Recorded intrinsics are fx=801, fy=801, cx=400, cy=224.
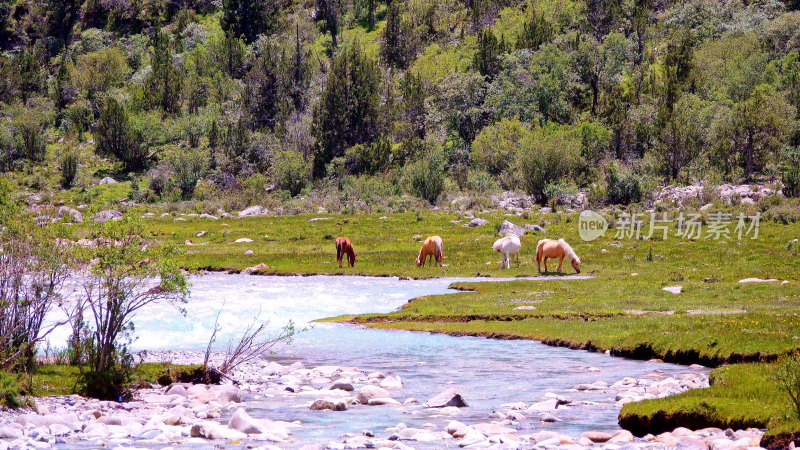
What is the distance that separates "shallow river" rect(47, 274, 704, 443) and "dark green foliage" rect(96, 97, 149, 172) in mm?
71351

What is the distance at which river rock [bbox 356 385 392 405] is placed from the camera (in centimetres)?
1840

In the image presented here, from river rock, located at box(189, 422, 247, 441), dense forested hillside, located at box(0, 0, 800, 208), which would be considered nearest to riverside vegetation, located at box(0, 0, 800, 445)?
dense forested hillside, located at box(0, 0, 800, 208)

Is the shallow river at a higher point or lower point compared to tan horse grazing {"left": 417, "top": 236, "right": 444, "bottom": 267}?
lower

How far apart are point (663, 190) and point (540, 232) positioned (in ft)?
80.7

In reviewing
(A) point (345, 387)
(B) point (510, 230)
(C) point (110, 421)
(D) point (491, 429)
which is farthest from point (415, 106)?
(D) point (491, 429)

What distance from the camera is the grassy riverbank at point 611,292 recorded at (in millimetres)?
16969

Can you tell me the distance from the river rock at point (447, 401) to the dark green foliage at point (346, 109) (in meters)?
86.1

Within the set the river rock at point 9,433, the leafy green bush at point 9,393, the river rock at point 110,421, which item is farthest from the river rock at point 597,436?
the leafy green bush at point 9,393

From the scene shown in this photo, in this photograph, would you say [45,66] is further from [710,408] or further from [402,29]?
[710,408]

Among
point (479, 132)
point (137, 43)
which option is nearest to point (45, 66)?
point (137, 43)

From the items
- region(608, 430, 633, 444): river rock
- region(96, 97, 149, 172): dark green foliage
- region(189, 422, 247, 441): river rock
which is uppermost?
region(96, 97, 149, 172): dark green foliage

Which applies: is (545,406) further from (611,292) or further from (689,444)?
(611,292)

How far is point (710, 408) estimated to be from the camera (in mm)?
14945

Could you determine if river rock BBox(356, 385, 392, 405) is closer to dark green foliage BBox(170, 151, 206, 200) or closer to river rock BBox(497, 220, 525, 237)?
river rock BBox(497, 220, 525, 237)
